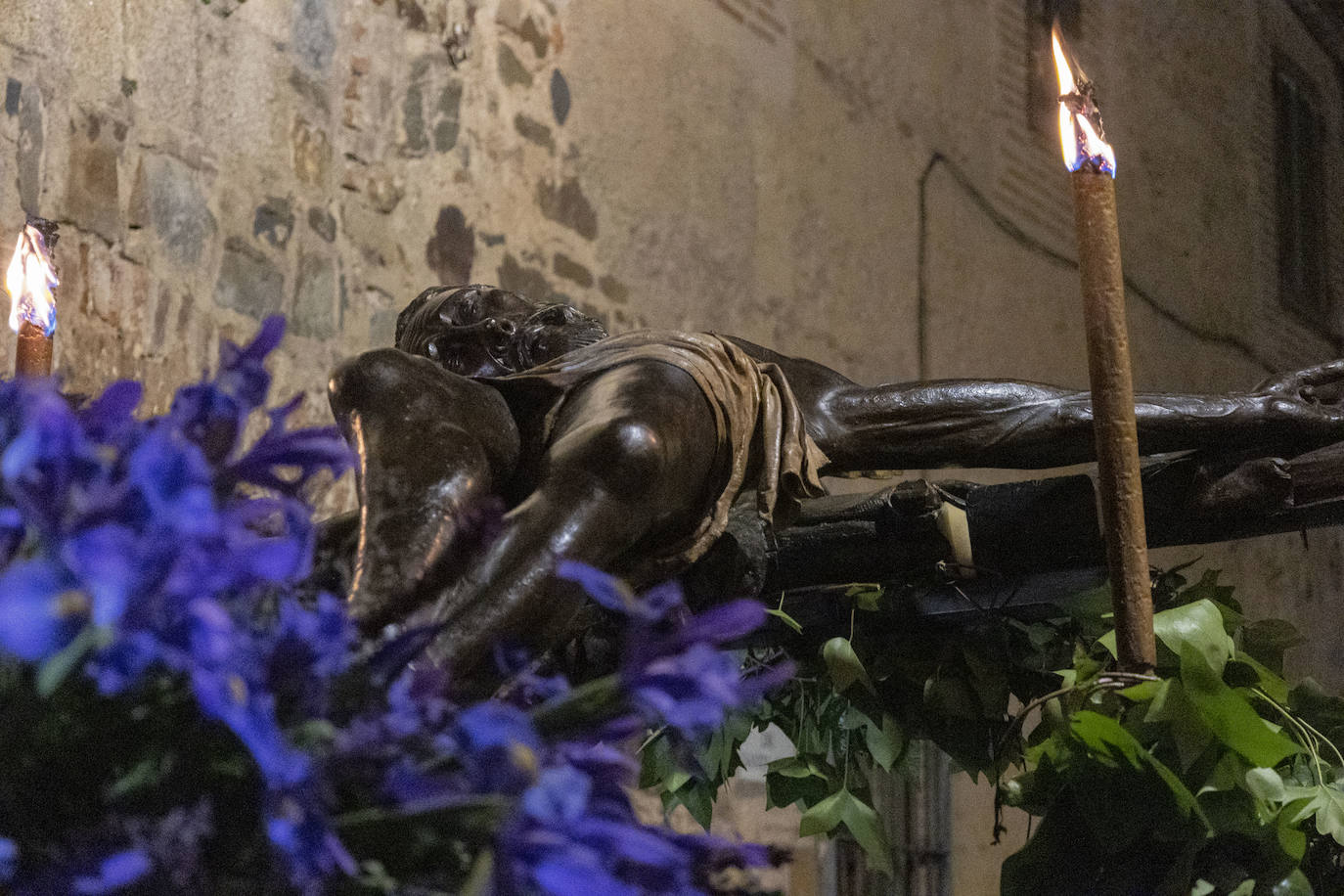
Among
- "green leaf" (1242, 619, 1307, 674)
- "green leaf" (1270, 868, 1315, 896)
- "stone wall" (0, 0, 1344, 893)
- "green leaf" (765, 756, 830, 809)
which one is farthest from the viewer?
"stone wall" (0, 0, 1344, 893)

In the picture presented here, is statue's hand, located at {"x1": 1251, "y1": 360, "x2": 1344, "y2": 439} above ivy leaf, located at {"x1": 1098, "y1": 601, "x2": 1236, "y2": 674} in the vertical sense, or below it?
above

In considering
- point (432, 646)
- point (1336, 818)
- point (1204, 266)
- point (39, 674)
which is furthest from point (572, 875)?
point (1204, 266)

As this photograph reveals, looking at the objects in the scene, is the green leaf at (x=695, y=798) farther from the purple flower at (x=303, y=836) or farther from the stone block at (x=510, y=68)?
the stone block at (x=510, y=68)

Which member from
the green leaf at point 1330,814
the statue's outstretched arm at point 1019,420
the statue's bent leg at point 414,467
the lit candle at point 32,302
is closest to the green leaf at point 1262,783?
the green leaf at point 1330,814

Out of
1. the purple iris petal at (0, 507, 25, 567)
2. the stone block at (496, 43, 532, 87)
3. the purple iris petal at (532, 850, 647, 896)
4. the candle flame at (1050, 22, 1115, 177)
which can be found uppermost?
the stone block at (496, 43, 532, 87)

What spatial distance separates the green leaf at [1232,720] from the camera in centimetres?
A: 94

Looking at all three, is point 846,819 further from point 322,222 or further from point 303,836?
point 322,222

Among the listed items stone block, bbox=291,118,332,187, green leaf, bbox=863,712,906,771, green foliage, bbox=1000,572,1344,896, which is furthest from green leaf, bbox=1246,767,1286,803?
stone block, bbox=291,118,332,187

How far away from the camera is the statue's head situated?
134cm

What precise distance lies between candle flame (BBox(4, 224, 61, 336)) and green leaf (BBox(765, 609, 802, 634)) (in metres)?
0.69

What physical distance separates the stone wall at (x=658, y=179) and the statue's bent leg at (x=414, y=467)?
112 centimetres

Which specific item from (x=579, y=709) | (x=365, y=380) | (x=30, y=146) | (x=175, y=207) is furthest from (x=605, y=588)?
(x=175, y=207)

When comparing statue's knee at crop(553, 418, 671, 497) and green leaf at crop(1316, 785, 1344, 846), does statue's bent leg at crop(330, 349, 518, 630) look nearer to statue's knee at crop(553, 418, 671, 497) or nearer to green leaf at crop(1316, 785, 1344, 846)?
statue's knee at crop(553, 418, 671, 497)

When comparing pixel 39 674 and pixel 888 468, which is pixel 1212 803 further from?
pixel 39 674
